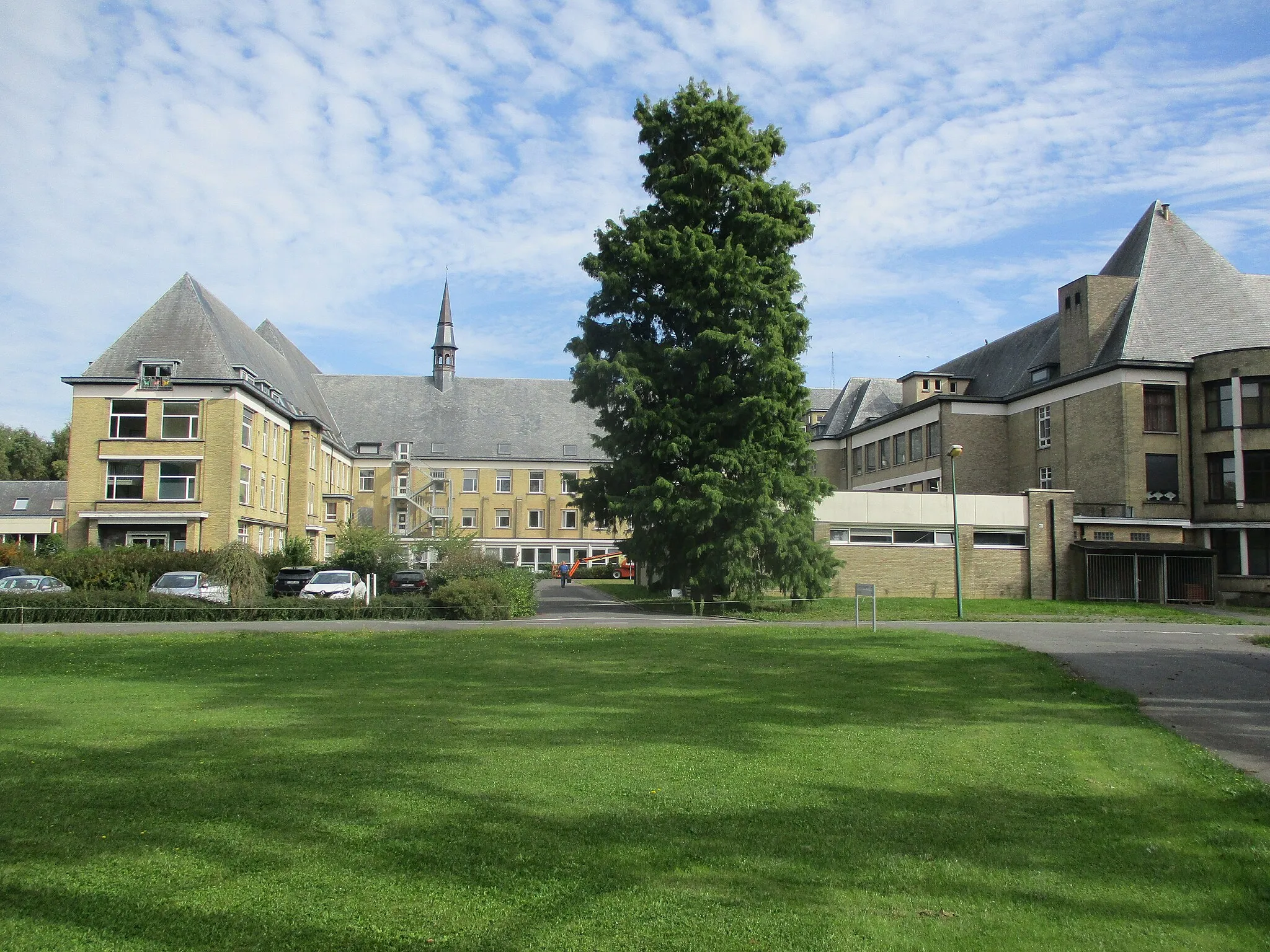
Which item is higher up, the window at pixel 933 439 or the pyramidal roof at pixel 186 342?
the pyramidal roof at pixel 186 342

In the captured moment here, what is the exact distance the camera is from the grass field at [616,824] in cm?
482

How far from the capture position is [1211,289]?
46.3 metres

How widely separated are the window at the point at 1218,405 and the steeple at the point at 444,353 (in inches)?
2287

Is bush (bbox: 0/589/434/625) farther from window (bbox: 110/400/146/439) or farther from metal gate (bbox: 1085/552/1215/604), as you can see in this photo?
metal gate (bbox: 1085/552/1215/604)

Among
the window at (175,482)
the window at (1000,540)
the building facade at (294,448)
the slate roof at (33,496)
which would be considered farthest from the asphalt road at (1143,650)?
the slate roof at (33,496)

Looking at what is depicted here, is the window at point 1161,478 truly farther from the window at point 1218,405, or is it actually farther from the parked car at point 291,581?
the parked car at point 291,581

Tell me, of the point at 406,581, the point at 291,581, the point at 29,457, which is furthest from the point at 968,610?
the point at 29,457

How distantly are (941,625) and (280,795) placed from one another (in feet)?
74.6

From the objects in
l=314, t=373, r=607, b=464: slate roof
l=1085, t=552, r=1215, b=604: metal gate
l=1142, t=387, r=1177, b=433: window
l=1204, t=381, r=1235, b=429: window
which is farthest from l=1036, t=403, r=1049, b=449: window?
l=314, t=373, r=607, b=464: slate roof

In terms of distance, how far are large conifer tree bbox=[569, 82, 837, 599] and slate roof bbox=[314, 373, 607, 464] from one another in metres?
47.1

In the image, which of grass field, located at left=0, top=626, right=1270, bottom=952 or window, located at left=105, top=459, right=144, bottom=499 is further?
window, located at left=105, top=459, right=144, bottom=499

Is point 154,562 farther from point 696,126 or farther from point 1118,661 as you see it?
point 1118,661

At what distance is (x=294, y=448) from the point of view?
60125 millimetres

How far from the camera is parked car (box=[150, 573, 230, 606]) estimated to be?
30017 mm
